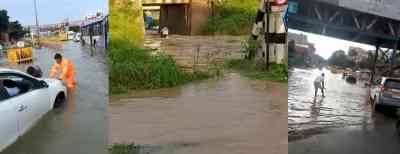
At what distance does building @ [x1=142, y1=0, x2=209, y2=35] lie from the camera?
4.80m

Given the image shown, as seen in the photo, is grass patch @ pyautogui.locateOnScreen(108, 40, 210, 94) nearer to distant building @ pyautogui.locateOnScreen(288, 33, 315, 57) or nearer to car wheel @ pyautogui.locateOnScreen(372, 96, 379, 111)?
distant building @ pyautogui.locateOnScreen(288, 33, 315, 57)

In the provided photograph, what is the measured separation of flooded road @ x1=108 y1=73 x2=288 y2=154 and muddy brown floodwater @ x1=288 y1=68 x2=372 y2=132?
43.9 inches

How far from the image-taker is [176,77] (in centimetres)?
580

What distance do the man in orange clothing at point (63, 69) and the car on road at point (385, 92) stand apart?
219 cm

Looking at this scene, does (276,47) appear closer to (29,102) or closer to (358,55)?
(358,55)

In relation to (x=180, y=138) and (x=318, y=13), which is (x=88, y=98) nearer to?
(x=180, y=138)

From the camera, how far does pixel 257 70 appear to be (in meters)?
4.91

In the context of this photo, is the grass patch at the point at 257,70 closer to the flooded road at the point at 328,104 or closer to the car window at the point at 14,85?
the flooded road at the point at 328,104

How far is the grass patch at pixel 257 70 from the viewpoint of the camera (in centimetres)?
455

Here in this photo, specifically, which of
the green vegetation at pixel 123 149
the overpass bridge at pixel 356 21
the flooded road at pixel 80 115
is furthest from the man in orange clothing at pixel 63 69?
the overpass bridge at pixel 356 21

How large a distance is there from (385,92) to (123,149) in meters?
2.20

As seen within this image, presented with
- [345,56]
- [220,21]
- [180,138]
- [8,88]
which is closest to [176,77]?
[220,21]

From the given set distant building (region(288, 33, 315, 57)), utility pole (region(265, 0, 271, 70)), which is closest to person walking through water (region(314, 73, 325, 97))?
distant building (region(288, 33, 315, 57))

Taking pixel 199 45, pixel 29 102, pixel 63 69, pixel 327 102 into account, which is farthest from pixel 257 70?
pixel 29 102
